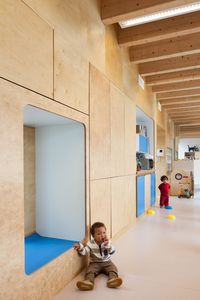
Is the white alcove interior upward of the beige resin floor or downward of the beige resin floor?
upward

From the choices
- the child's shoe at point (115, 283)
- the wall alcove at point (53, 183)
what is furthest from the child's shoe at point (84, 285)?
the wall alcove at point (53, 183)

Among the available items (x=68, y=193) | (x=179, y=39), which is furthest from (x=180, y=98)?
(x=68, y=193)

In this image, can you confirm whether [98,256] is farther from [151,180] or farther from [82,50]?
[151,180]

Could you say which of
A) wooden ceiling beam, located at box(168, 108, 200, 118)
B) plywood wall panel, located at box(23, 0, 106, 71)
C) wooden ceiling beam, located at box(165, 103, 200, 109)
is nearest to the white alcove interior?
plywood wall panel, located at box(23, 0, 106, 71)

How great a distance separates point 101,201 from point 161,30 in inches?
110

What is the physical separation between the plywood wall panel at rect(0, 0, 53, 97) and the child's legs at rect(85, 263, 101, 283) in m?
1.81

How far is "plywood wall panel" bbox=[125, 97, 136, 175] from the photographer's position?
14.9 feet

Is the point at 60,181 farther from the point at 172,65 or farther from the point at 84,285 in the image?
the point at 172,65

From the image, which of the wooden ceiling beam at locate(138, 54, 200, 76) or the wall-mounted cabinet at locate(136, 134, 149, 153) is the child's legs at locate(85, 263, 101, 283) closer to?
the wall-mounted cabinet at locate(136, 134, 149, 153)

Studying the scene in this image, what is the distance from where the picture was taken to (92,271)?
2.54 metres

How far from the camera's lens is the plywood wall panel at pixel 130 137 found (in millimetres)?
4548

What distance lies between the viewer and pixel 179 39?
4.42m

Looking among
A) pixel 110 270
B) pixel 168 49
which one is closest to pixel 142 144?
pixel 168 49

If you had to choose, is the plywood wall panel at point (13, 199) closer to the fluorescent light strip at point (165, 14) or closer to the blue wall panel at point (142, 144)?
the fluorescent light strip at point (165, 14)
